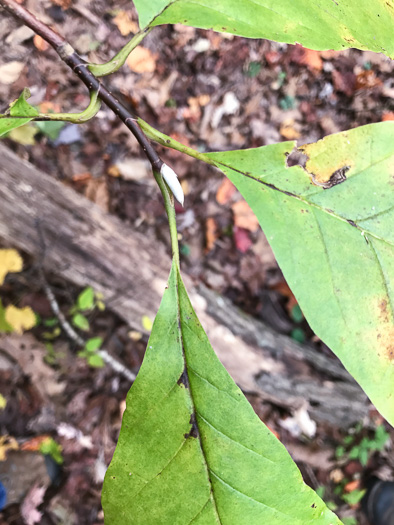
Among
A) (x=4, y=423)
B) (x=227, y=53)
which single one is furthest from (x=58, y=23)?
(x=4, y=423)

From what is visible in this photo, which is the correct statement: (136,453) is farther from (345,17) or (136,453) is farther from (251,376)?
(251,376)

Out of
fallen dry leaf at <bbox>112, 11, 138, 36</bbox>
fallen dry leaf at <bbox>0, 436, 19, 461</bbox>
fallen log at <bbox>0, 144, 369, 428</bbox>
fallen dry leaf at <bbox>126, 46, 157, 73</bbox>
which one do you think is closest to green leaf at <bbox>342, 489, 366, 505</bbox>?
fallen log at <bbox>0, 144, 369, 428</bbox>

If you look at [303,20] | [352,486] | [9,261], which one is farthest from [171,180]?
[352,486]

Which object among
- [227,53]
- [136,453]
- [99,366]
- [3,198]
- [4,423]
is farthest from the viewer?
[227,53]

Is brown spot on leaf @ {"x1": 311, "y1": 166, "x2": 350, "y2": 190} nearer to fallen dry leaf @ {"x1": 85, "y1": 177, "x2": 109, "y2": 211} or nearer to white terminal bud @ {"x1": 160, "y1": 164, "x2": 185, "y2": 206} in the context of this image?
white terminal bud @ {"x1": 160, "y1": 164, "x2": 185, "y2": 206}

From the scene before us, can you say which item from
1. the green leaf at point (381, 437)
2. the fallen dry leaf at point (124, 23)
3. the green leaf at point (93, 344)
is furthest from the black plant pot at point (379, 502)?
the fallen dry leaf at point (124, 23)

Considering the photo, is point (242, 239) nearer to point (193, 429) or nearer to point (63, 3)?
point (63, 3)
